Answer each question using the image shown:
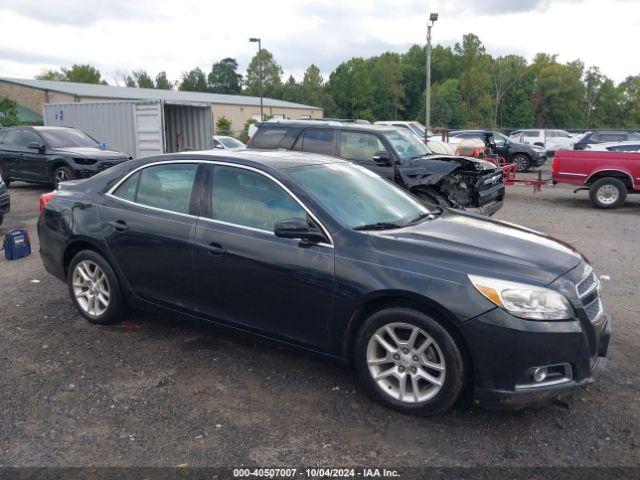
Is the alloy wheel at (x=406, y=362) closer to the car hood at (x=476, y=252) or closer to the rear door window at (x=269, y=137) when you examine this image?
the car hood at (x=476, y=252)

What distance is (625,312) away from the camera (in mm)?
5578

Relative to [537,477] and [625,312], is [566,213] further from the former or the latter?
[537,477]

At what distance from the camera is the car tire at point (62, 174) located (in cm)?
1343

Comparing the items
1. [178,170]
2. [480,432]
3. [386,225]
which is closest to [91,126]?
[178,170]

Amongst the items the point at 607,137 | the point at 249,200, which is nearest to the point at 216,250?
the point at 249,200

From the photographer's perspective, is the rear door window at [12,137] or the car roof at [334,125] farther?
the rear door window at [12,137]

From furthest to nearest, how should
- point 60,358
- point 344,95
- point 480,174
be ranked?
point 344,95, point 480,174, point 60,358

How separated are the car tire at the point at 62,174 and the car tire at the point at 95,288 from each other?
360 inches

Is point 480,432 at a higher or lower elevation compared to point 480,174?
lower

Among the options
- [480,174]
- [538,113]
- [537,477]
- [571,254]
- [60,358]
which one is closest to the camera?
[537,477]

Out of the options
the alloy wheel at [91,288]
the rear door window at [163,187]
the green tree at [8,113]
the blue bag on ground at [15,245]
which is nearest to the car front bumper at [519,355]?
the rear door window at [163,187]

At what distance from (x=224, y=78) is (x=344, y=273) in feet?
399

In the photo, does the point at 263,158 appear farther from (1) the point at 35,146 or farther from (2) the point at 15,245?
(1) the point at 35,146

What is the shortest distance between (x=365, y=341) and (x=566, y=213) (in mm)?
10184
